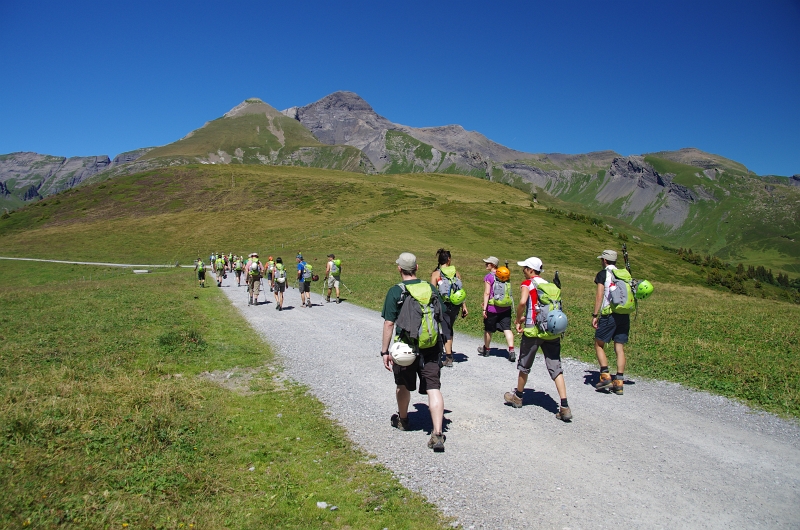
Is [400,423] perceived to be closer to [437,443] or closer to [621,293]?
[437,443]

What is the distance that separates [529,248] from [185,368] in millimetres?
64095

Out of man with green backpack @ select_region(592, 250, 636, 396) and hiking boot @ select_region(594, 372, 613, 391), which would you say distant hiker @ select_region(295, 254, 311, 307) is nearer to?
man with green backpack @ select_region(592, 250, 636, 396)

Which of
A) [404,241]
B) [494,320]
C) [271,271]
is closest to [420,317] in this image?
[494,320]

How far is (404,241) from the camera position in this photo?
66.2 metres

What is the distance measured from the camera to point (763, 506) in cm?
507

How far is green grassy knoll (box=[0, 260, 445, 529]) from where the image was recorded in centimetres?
485

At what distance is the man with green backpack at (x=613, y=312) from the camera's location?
360 inches

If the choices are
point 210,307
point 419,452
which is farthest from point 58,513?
point 210,307

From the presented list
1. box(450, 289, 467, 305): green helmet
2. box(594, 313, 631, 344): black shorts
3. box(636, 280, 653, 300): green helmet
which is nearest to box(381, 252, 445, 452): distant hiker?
box(450, 289, 467, 305): green helmet

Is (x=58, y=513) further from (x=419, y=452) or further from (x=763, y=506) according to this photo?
(x=763, y=506)

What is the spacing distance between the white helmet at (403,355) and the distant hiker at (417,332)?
0.11m

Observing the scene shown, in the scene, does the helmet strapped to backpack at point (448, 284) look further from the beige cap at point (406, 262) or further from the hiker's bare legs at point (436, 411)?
the hiker's bare legs at point (436, 411)

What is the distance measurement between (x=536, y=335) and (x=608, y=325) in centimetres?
249

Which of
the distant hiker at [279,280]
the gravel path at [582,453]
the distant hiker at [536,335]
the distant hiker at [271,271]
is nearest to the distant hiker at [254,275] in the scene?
the distant hiker at [271,271]
